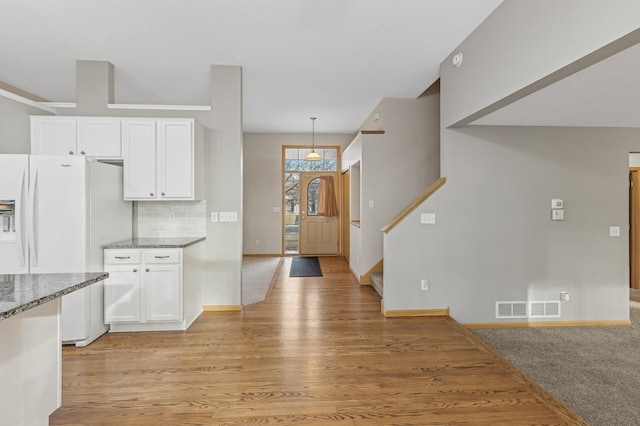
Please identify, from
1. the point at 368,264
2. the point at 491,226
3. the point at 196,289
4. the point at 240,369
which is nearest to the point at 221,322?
the point at 196,289

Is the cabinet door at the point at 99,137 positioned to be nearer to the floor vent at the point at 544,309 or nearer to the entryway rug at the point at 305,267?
the entryway rug at the point at 305,267

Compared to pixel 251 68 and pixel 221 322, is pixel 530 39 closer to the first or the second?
pixel 251 68

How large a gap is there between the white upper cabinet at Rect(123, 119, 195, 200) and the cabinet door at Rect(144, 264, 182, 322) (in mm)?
801

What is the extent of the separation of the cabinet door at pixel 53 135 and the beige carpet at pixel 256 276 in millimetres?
2671

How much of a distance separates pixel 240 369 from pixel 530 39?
3.31 metres

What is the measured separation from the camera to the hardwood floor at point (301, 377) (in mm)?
1958

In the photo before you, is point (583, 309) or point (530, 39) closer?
point (530, 39)

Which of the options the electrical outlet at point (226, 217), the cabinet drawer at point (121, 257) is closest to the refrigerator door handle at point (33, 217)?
the cabinet drawer at point (121, 257)

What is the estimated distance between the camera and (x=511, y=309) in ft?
12.0

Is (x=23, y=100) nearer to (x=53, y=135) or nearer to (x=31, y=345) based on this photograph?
(x=53, y=135)

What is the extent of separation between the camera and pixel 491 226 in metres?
3.66

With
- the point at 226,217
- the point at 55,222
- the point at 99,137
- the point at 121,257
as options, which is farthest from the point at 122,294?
the point at 99,137

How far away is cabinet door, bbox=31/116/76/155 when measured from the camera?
3.36 meters

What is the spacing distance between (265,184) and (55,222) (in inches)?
208
